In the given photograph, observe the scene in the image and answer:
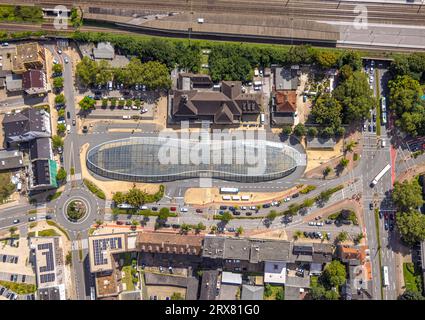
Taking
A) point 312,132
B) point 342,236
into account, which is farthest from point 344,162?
point 342,236

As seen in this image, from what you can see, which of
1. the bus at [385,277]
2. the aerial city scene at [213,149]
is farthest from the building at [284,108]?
the bus at [385,277]

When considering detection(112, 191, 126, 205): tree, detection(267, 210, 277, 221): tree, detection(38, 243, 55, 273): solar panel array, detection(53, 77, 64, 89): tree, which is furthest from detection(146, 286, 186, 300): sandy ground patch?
detection(53, 77, 64, 89): tree

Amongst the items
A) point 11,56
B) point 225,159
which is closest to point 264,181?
point 225,159

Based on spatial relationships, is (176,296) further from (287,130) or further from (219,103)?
(287,130)

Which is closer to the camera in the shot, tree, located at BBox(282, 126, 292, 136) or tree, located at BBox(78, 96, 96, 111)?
tree, located at BBox(282, 126, 292, 136)

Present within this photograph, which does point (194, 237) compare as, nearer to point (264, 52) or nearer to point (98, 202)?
point (98, 202)

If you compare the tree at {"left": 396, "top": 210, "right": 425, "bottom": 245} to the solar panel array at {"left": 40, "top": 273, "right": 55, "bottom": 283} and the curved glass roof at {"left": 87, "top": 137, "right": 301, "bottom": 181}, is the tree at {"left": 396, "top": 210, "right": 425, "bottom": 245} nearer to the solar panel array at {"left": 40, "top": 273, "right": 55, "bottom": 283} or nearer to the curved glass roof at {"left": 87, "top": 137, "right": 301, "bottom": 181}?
the curved glass roof at {"left": 87, "top": 137, "right": 301, "bottom": 181}
